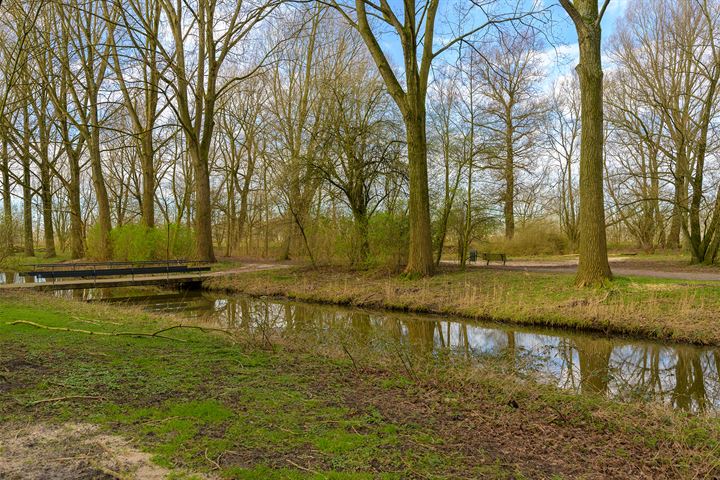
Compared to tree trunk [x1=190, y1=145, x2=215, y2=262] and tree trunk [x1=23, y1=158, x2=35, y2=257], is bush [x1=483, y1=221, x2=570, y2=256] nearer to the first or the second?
tree trunk [x1=190, y1=145, x2=215, y2=262]

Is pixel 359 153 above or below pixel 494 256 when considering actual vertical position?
above

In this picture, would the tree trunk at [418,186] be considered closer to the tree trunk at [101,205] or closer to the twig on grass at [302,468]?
the twig on grass at [302,468]

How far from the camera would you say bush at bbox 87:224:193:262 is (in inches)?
856

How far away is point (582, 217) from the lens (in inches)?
476

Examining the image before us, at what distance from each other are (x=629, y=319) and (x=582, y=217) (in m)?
3.19

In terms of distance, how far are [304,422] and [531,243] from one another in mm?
28860

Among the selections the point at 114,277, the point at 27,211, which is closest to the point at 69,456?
the point at 114,277

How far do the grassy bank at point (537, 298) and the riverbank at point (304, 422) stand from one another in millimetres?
5152

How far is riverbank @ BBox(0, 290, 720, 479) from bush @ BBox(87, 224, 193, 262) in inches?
635

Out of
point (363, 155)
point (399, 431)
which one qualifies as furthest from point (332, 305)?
point (399, 431)

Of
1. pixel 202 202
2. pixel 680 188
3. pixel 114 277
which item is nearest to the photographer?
pixel 114 277

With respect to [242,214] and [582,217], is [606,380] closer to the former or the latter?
[582,217]

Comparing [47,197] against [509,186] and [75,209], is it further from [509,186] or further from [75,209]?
[509,186]

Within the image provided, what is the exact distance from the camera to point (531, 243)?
30.6 metres
